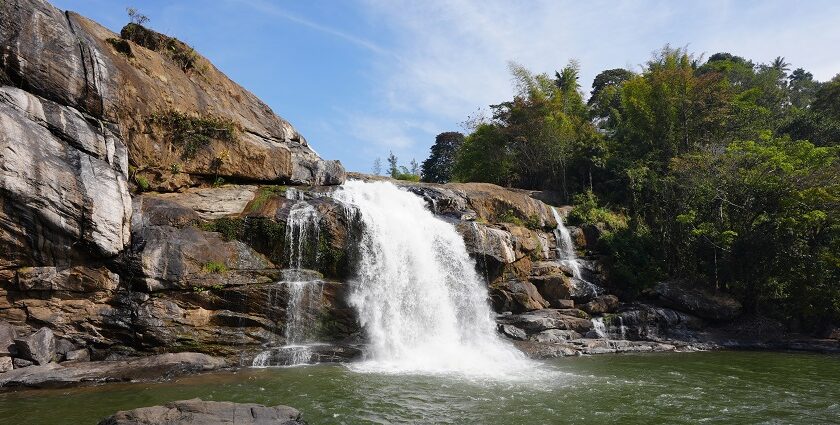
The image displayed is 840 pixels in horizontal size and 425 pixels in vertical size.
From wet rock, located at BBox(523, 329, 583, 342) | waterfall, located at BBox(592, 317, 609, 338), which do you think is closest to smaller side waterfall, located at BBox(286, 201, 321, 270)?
wet rock, located at BBox(523, 329, 583, 342)

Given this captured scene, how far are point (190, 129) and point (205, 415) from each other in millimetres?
13165

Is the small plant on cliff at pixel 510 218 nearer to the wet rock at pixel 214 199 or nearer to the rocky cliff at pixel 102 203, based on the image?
the wet rock at pixel 214 199

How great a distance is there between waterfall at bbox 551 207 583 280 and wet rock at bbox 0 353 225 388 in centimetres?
1490

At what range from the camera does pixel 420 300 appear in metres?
16.6

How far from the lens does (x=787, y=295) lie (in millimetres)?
19938

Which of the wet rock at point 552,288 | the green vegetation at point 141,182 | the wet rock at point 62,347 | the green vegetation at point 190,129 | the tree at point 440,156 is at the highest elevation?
the tree at point 440,156

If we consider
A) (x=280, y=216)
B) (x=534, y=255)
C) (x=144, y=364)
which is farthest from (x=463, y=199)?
(x=144, y=364)

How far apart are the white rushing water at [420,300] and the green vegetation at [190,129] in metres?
4.90

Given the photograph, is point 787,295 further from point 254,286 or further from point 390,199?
point 254,286

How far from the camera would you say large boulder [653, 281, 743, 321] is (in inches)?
786

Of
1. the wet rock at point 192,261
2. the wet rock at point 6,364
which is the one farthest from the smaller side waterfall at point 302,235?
the wet rock at point 6,364

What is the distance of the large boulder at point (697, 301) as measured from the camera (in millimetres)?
19969

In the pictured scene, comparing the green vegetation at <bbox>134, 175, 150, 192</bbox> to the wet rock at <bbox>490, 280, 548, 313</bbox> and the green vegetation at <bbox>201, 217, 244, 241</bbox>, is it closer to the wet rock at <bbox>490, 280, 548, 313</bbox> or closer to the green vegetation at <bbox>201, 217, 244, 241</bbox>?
the green vegetation at <bbox>201, 217, 244, 241</bbox>

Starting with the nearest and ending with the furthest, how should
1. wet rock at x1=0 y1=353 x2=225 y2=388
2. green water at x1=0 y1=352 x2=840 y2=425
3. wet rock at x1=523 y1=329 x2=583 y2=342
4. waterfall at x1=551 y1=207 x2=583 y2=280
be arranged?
1. green water at x1=0 y1=352 x2=840 y2=425
2. wet rock at x1=0 y1=353 x2=225 y2=388
3. wet rock at x1=523 y1=329 x2=583 y2=342
4. waterfall at x1=551 y1=207 x2=583 y2=280
